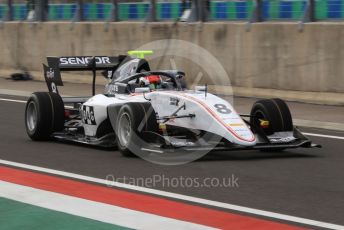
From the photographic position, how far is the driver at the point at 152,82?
1149cm

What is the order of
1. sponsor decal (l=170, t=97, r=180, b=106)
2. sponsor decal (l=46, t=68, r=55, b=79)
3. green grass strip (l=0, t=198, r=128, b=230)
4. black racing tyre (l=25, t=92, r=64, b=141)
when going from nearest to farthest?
green grass strip (l=0, t=198, r=128, b=230), sponsor decal (l=170, t=97, r=180, b=106), black racing tyre (l=25, t=92, r=64, b=141), sponsor decal (l=46, t=68, r=55, b=79)

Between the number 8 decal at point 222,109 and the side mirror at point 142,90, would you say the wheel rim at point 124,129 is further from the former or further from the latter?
the number 8 decal at point 222,109

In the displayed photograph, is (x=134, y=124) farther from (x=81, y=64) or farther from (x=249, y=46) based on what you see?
(x=249, y=46)

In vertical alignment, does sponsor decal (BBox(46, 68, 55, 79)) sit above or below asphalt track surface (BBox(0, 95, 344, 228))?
above

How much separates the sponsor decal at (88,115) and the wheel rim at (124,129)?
2.79 ft

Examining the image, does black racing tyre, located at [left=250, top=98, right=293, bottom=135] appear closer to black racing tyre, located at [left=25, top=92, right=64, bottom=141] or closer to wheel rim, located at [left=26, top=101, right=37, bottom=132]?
black racing tyre, located at [left=25, top=92, right=64, bottom=141]

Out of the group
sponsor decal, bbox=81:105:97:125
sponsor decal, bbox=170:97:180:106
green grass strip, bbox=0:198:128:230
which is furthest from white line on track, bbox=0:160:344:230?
sponsor decal, bbox=170:97:180:106

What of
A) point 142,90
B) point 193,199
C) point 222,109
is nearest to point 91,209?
point 193,199

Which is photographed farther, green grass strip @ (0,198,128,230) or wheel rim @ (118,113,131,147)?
wheel rim @ (118,113,131,147)

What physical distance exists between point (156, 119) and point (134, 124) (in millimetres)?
313

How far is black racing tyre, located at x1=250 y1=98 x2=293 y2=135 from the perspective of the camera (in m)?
11.0

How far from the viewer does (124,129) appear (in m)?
10.8

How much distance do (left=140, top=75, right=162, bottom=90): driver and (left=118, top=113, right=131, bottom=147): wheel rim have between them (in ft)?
2.75

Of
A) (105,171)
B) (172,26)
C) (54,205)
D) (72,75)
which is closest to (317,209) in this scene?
(54,205)
